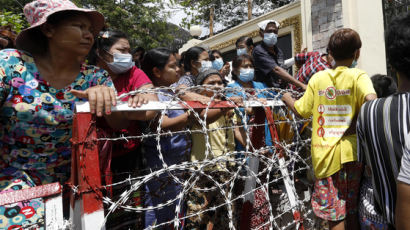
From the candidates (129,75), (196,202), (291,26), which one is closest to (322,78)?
(196,202)

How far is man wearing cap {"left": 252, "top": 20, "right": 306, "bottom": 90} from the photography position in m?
4.26

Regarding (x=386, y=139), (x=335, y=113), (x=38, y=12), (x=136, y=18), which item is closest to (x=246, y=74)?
(x=335, y=113)

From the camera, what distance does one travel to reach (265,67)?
4.36 m

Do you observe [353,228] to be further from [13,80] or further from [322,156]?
[13,80]

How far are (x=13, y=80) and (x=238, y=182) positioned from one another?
6.39 feet

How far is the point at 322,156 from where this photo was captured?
223 cm

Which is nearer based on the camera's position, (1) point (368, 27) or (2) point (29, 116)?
(2) point (29, 116)

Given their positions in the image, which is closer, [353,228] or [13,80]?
[13,80]

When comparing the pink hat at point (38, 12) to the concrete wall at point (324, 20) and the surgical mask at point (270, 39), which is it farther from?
the concrete wall at point (324, 20)

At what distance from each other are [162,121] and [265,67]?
2.66m

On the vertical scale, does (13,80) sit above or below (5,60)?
below

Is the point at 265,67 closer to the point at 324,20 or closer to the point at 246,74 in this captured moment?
the point at 246,74

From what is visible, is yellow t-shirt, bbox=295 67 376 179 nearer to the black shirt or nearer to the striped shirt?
the striped shirt

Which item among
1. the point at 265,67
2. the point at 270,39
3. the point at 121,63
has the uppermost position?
the point at 270,39
